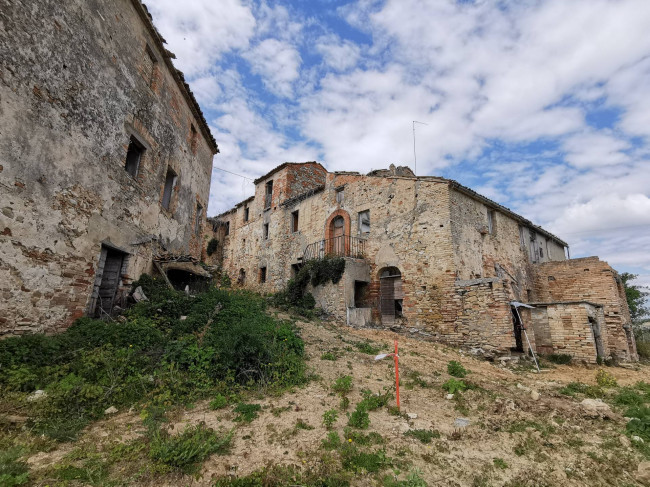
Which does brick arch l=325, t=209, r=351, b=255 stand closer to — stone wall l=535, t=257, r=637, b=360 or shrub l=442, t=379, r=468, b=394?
shrub l=442, t=379, r=468, b=394

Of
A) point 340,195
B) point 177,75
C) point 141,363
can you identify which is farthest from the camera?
point 340,195

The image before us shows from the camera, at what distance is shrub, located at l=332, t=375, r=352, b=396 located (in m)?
5.47

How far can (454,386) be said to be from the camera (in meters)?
5.87

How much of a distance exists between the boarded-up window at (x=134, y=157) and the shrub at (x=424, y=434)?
27.5ft

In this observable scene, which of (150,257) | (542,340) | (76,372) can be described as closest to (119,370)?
(76,372)

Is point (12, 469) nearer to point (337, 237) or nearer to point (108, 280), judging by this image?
point (108, 280)

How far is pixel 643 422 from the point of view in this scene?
4.27m

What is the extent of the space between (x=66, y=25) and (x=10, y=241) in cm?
399

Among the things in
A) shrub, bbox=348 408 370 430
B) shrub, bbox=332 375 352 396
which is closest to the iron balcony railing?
shrub, bbox=332 375 352 396

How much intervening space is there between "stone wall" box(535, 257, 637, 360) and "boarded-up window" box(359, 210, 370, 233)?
1042cm

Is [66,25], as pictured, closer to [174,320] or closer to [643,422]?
[174,320]

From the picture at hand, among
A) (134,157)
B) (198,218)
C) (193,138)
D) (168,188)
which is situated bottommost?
(198,218)

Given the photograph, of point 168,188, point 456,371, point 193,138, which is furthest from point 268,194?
point 456,371

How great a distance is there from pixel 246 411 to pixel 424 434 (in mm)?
2376
